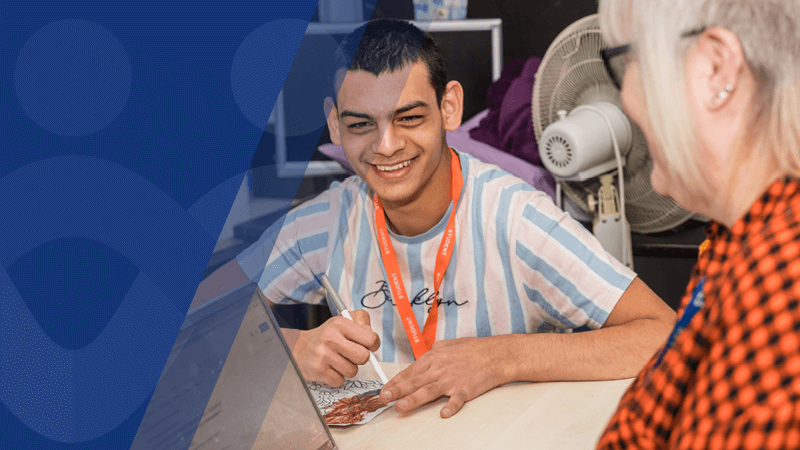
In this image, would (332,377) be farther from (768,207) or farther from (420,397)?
(768,207)

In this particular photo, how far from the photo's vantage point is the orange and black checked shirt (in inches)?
12.5

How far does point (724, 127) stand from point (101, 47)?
0.50m

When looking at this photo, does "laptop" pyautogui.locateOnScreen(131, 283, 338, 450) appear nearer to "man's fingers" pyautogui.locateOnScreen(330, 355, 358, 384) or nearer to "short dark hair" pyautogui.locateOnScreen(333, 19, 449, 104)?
"man's fingers" pyautogui.locateOnScreen(330, 355, 358, 384)

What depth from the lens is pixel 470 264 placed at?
1148mm

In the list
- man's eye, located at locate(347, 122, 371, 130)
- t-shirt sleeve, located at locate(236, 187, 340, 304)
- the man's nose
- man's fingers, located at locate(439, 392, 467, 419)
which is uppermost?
man's eye, located at locate(347, 122, 371, 130)

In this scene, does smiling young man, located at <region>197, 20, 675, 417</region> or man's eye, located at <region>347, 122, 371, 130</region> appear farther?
man's eye, located at <region>347, 122, 371, 130</region>

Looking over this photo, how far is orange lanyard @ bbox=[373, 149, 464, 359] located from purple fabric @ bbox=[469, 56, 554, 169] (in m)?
0.82

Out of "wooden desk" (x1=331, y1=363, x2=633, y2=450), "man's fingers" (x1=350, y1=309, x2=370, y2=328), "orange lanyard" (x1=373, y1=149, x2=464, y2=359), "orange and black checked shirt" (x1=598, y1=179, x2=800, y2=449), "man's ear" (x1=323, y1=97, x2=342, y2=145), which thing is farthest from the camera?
"man's ear" (x1=323, y1=97, x2=342, y2=145)

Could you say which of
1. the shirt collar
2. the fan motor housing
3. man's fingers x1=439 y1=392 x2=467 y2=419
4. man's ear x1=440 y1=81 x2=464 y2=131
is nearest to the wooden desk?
man's fingers x1=439 y1=392 x2=467 y2=419

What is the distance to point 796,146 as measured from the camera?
1.29 ft

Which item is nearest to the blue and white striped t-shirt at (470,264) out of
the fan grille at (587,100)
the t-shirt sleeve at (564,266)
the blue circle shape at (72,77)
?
the t-shirt sleeve at (564,266)

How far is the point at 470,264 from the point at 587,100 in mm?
840

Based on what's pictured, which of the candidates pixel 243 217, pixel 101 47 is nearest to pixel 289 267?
pixel 243 217

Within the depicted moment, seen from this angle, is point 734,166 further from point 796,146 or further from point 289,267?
point 289,267
